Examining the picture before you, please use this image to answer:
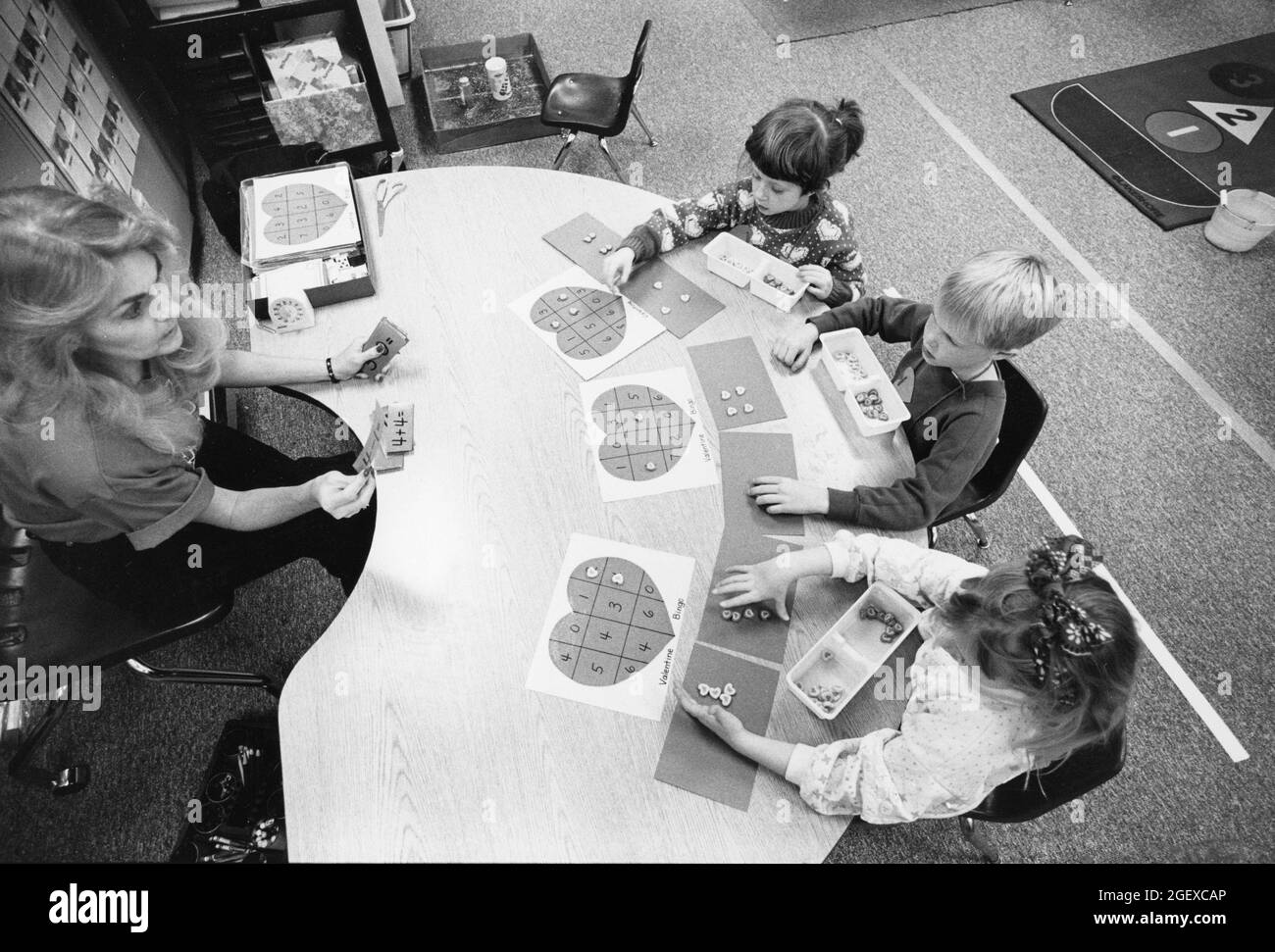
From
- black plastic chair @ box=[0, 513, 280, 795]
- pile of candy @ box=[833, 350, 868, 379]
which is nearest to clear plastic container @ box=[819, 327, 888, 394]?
pile of candy @ box=[833, 350, 868, 379]

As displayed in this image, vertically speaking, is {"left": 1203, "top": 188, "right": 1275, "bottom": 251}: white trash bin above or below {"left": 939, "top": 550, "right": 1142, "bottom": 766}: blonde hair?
below

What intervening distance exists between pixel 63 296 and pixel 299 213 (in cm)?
82

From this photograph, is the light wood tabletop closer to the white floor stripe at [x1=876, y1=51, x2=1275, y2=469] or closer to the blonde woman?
the blonde woman

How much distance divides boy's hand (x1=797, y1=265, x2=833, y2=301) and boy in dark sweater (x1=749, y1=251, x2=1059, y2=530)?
192mm

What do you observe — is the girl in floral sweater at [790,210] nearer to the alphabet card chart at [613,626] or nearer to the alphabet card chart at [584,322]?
the alphabet card chart at [584,322]

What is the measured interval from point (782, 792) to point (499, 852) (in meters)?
0.50

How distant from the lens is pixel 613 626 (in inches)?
57.2

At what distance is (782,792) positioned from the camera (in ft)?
4.28

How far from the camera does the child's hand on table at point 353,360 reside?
5.68 feet

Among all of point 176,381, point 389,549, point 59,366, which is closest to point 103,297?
point 59,366

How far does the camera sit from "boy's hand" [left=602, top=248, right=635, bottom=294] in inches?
74.0

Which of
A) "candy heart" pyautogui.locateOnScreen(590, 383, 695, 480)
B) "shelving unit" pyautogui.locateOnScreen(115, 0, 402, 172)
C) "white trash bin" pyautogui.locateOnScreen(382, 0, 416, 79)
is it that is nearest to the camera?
"candy heart" pyautogui.locateOnScreen(590, 383, 695, 480)

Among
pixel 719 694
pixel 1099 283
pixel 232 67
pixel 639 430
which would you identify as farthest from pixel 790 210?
pixel 232 67

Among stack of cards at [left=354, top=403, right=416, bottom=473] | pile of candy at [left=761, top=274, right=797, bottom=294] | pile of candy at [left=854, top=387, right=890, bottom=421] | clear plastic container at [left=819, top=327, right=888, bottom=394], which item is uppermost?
pile of candy at [left=761, top=274, right=797, bottom=294]
